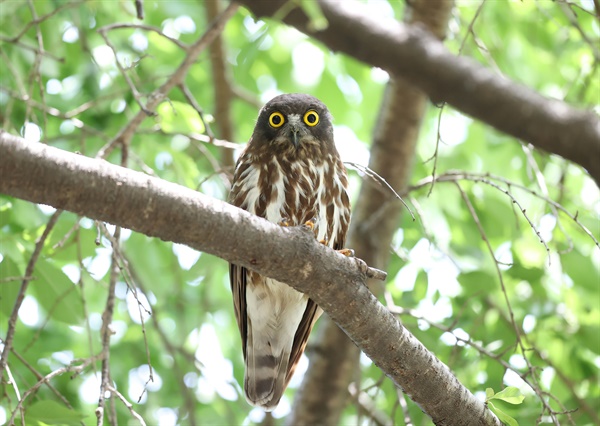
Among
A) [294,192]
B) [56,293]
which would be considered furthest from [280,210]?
[56,293]

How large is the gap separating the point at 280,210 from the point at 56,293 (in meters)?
1.23

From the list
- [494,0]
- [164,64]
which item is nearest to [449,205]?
[494,0]

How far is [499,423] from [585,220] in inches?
55.2

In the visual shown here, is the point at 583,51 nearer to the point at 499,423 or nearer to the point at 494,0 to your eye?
the point at 494,0

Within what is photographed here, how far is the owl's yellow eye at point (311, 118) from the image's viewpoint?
14.9ft

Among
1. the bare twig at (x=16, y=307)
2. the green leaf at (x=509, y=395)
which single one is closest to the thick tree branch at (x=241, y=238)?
the green leaf at (x=509, y=395)

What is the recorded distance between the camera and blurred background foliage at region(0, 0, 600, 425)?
383cm

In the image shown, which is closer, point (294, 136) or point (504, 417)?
point (504, 417)

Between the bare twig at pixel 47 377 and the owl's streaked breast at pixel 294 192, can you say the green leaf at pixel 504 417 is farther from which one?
the bare twig at pixel 47 377

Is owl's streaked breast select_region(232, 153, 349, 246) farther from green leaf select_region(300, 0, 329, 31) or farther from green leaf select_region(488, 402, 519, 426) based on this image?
green leaf select_region(300, 0, 329, 31)

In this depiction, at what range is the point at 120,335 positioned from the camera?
6379mm

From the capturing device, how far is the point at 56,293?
11.4 feet

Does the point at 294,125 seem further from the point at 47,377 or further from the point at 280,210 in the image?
the point at 47,377

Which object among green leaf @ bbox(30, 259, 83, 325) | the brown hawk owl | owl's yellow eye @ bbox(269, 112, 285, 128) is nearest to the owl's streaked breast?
the brown hawk owl
